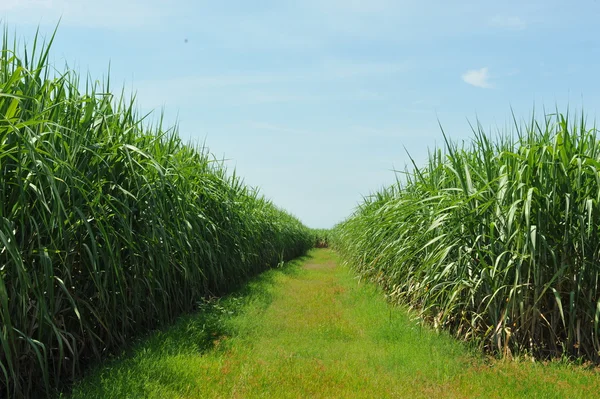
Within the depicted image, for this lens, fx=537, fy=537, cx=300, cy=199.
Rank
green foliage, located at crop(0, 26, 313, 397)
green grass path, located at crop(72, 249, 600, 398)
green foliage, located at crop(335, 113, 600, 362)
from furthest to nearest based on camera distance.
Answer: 1. green foliage, located at crop(335, 113, 600, 362)
2. green grass path, located at crop(72, 249, 600, 398)
3. green foliage, located at crop(0, 26, 313, 397)

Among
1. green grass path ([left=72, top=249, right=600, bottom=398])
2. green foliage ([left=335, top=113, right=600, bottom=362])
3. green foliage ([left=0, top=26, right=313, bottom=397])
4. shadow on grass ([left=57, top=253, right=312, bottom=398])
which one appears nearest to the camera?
green foliage ([left=0, top=26, right=313, bottom=397])

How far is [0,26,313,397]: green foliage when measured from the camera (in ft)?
9.59

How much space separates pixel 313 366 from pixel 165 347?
1162 mm

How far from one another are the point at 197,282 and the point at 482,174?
3240 mm

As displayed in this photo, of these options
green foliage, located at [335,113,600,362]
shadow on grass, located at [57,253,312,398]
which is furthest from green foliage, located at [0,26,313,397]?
green foliage, located at [335,113,600,362]

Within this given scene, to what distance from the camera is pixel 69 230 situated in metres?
3.36

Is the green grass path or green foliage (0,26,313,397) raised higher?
green foliage (0,26,313,397)

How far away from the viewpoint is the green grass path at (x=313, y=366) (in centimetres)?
350

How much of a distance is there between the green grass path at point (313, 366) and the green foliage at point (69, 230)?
0.97 feet

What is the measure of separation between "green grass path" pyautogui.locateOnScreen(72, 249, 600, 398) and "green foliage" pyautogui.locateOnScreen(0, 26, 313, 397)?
296mm

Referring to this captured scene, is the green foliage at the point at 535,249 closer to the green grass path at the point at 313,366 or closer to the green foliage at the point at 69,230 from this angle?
the green grass path at the point at 313,366

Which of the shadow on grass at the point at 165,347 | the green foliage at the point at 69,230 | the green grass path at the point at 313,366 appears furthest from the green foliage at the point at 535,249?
the green foliage at the point at 69,230

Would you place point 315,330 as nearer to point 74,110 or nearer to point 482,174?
point 482,174

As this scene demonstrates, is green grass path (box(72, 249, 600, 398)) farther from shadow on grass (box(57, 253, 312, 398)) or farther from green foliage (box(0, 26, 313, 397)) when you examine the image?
green foliage (box(0, 26, 313, 397))
